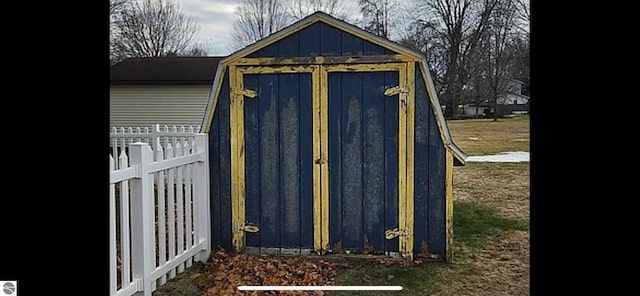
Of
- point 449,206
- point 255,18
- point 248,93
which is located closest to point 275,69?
point 248,93

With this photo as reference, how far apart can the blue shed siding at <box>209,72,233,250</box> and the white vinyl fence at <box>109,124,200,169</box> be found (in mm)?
193

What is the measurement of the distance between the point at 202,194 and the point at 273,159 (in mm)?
408

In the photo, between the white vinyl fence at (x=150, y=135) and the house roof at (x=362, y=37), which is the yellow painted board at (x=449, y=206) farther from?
the white vinyl fence at (x=150, y=135)

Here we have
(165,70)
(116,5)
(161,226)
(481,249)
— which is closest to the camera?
(116,5)

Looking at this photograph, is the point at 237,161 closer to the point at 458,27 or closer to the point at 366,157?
the point at 366,157

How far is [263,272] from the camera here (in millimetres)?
2615

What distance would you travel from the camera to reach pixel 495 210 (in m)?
3.31

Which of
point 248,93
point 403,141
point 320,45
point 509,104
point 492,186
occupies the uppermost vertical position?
point 320,45
